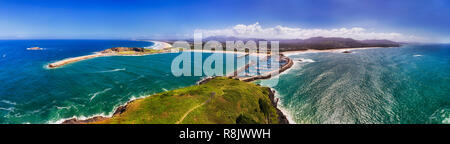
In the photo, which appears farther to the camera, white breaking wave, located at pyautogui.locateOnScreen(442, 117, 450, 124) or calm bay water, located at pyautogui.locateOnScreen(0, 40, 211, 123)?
calm bay water, located at pyautogui.locateOnScreen(0, 40, 211, 123)

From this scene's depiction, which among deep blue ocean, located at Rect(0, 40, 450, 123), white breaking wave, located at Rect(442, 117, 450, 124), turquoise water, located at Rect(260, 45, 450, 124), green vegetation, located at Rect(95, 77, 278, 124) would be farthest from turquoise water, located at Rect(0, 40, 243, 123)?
white breaking wave, located at Rect(442, 117, 450, 124)

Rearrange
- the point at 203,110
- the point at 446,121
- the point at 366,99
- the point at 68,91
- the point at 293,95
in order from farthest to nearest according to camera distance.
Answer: the point at 293,95
the point at 68,91
the point at 366,99
the point at 446,121
the point at 203,110

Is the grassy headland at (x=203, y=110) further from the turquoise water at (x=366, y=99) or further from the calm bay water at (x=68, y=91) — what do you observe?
the turquoise water at (x=366, y=99)

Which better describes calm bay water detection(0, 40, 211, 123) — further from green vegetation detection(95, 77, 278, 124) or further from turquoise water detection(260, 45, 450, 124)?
turquoise water detection(260, 45, 450, 124)

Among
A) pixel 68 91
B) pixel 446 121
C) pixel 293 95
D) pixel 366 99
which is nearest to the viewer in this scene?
pixel 446 121

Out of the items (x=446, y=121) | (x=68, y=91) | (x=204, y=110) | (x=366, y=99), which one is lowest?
(x=446, y=121)

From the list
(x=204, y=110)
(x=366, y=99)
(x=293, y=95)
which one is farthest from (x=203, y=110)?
(x=366, y=99)

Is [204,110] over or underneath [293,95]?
over

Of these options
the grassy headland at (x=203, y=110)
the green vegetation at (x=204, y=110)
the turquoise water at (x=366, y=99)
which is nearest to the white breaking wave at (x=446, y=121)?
the turquoise water at (x=366, y=99)

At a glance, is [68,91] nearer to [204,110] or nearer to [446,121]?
[204,110]
